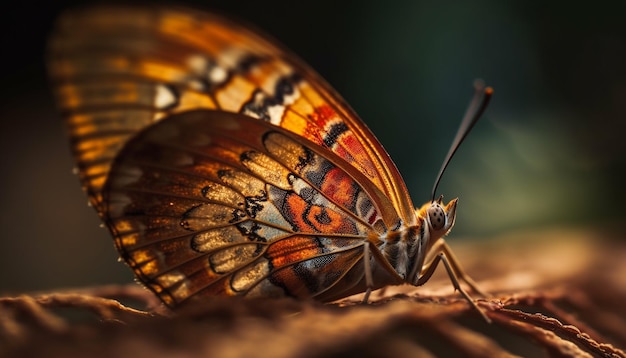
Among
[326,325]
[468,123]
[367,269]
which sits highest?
[468,123]

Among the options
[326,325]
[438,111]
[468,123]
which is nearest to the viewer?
[326,325]

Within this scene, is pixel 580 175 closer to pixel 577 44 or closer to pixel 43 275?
pixel 577 44

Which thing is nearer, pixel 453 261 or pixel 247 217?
pixel 247 217

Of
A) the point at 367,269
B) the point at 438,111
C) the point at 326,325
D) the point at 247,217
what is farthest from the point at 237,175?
the point at 438,111

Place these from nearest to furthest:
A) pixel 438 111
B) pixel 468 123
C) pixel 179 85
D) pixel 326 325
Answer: pixel 326 325 < pixel 179 85 < pixel 468 123 < pixel 438 111

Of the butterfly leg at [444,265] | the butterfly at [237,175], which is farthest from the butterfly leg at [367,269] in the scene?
the butterfly leg at [444,265]

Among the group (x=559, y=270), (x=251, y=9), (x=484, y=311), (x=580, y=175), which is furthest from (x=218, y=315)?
(x=251, y=9)

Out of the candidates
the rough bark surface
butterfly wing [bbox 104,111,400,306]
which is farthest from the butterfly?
the rough bark surface

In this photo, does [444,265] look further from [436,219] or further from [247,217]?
[247,217]
